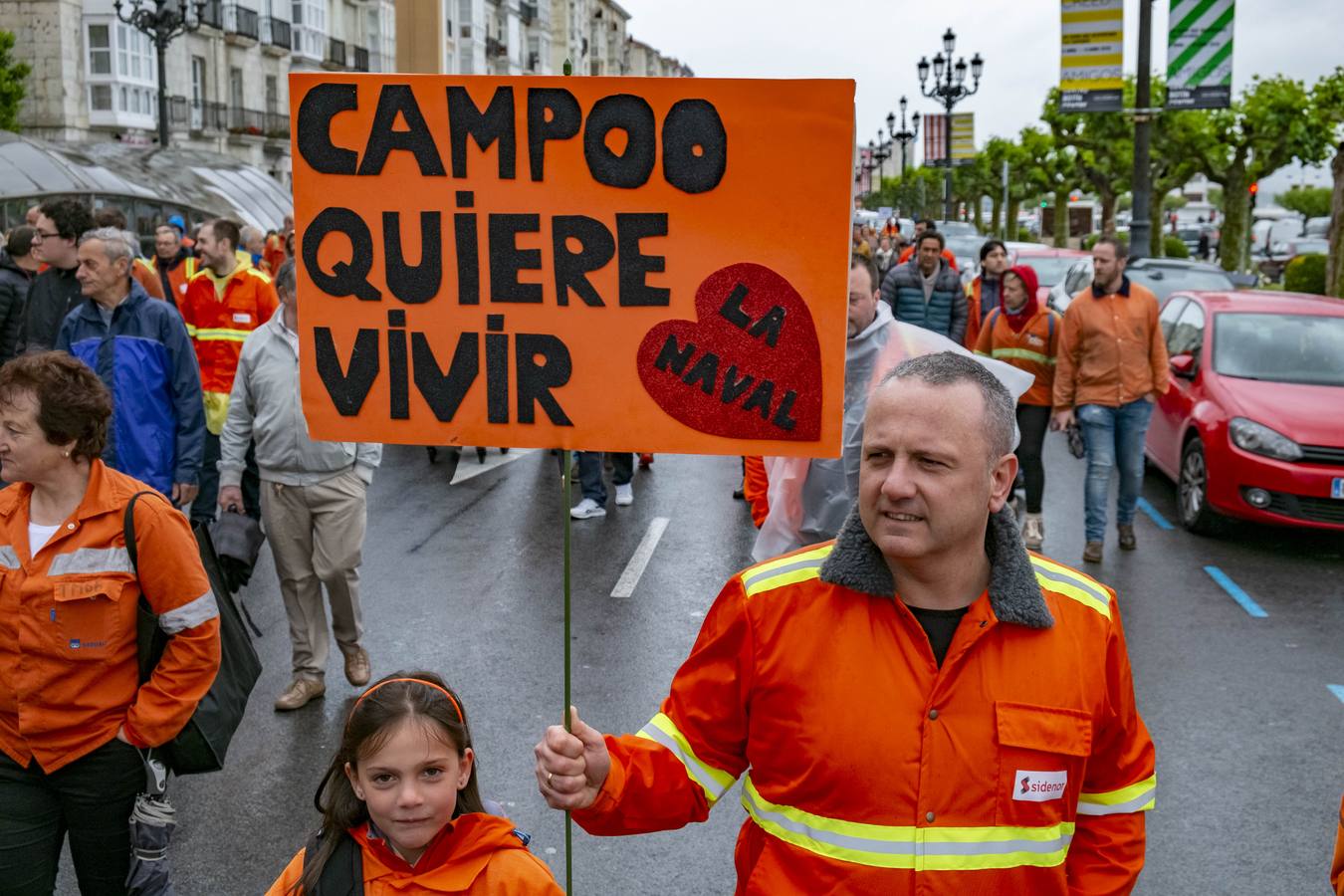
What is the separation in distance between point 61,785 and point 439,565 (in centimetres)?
531

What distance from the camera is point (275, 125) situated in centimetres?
5278

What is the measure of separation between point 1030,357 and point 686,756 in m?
7.48

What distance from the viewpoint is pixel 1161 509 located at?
10.9 meters

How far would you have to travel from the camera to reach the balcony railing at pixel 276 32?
52625 millimetres

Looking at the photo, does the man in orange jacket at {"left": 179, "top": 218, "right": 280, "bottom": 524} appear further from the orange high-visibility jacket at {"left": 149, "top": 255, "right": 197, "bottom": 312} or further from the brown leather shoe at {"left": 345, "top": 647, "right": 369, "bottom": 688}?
the brown leather shoe at {"left": 345, "top": 647, "right": 369, "bottom": 688}

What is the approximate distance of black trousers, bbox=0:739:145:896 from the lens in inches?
138

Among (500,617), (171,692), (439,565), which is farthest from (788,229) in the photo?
(439,565)

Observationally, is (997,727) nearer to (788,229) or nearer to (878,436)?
(878,436)

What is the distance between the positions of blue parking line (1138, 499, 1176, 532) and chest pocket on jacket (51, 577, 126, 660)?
27.5ft

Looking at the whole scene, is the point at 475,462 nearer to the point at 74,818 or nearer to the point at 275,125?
the point at 74,818

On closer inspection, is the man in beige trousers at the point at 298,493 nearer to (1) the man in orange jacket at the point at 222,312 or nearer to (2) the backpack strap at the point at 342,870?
(1) the man in orange jacket at the point at 222,312

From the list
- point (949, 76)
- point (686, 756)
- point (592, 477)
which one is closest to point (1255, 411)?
point (592, 477)

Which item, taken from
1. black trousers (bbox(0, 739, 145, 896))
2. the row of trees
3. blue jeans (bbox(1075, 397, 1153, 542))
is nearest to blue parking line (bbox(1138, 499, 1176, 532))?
blue jeans (bbox(1075, 397, 1153, 542))

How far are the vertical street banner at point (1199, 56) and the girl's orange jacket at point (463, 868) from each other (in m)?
16.9
